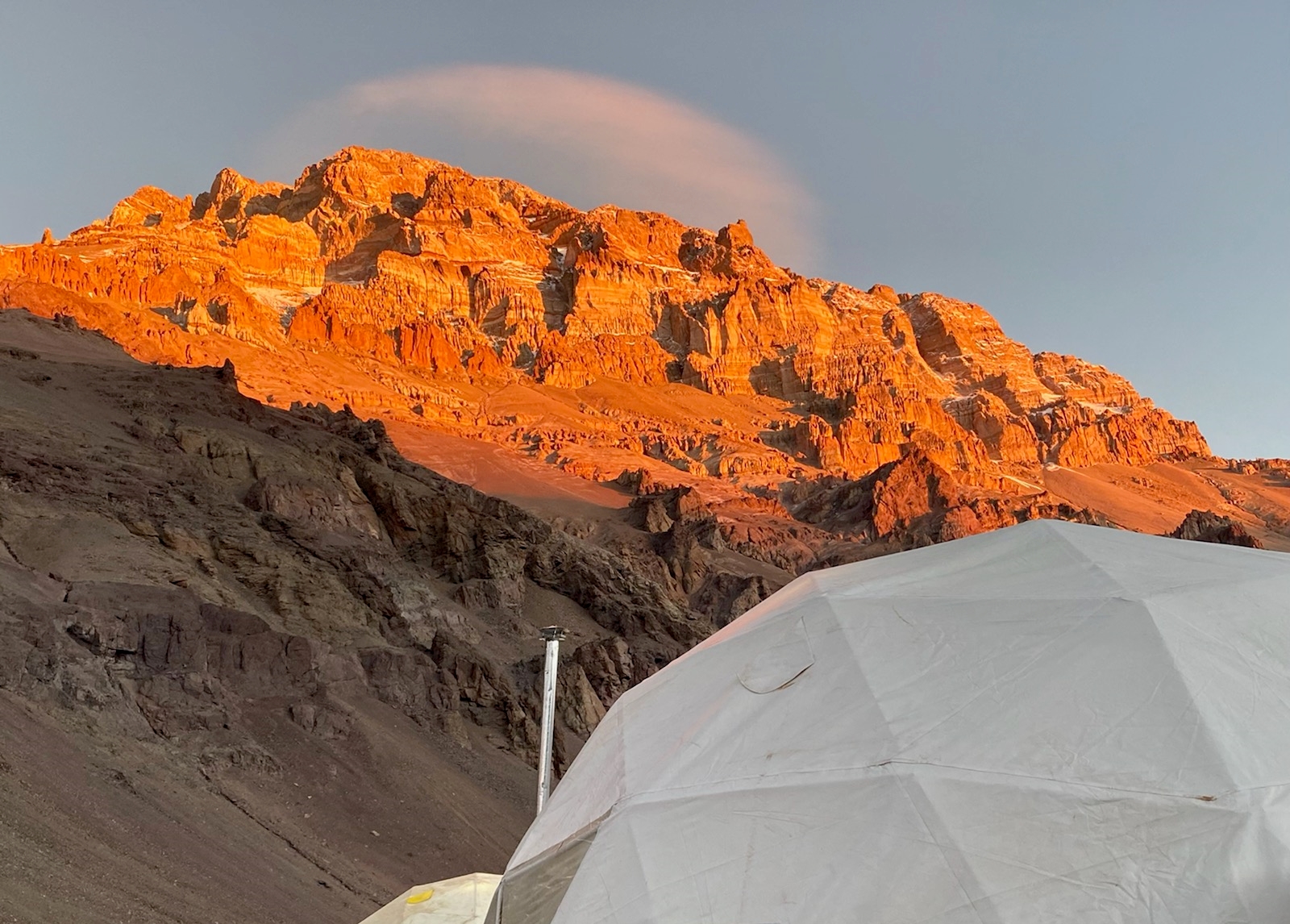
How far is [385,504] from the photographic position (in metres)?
38.7

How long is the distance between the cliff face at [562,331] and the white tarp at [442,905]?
6998 cm

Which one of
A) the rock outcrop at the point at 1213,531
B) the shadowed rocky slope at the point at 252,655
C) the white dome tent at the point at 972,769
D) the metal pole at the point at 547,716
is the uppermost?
the rock outcrop at the point at 1213,531

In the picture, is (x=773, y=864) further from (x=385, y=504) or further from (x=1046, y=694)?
(x=385, y=504)

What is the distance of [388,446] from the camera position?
1832 inches

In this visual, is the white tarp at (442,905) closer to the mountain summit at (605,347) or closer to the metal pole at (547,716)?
the metal pole at (547,716)

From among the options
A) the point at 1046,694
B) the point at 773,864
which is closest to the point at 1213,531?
the point at 1046,694

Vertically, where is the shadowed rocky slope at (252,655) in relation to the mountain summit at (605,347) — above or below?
below

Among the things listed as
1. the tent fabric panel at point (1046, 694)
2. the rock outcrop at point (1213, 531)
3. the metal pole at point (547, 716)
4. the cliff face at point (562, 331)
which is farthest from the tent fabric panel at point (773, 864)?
the cliff face at point (562, 331)

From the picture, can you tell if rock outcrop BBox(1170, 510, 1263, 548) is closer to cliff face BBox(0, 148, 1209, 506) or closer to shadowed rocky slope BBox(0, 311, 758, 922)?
cliff face BBox(0, 148, 1209, 506)

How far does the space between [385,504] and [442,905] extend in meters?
29.4

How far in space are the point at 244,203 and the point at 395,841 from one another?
175877mm

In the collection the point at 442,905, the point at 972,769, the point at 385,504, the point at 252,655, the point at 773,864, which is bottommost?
the point at 252,655

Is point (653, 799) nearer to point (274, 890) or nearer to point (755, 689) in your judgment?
point (755, 689)

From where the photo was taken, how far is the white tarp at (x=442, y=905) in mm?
10641
